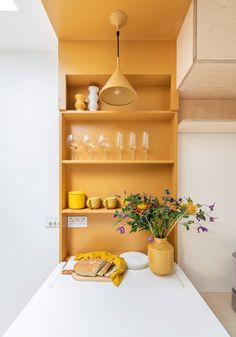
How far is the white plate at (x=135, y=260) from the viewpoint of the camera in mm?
1229

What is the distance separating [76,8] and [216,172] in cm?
137

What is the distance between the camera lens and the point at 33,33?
4.57 feet

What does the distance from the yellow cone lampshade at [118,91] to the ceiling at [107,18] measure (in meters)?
0.31

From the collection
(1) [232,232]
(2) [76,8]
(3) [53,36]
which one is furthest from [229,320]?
(3) [53,36]

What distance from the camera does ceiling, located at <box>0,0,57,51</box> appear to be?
1.20m

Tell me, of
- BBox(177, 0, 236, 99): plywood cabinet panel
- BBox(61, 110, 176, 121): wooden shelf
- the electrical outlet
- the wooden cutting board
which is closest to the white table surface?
the wooden cutting board

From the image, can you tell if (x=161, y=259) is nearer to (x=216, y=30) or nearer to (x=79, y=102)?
(x=79, y=102)

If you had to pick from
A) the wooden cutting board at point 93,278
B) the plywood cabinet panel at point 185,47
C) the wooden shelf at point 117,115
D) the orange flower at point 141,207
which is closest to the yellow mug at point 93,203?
the orange flower at point 141,207

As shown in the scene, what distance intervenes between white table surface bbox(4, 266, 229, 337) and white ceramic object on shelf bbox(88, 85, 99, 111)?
3.65 ft

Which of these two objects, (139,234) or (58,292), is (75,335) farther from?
(139,234)

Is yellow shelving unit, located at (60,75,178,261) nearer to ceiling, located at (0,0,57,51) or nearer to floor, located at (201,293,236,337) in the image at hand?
ceiling, located at (0,0,57,51)

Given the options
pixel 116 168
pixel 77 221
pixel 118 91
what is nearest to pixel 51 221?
pixel 77 221

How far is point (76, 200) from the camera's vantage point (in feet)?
4.39

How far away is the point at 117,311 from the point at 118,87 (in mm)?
1110
